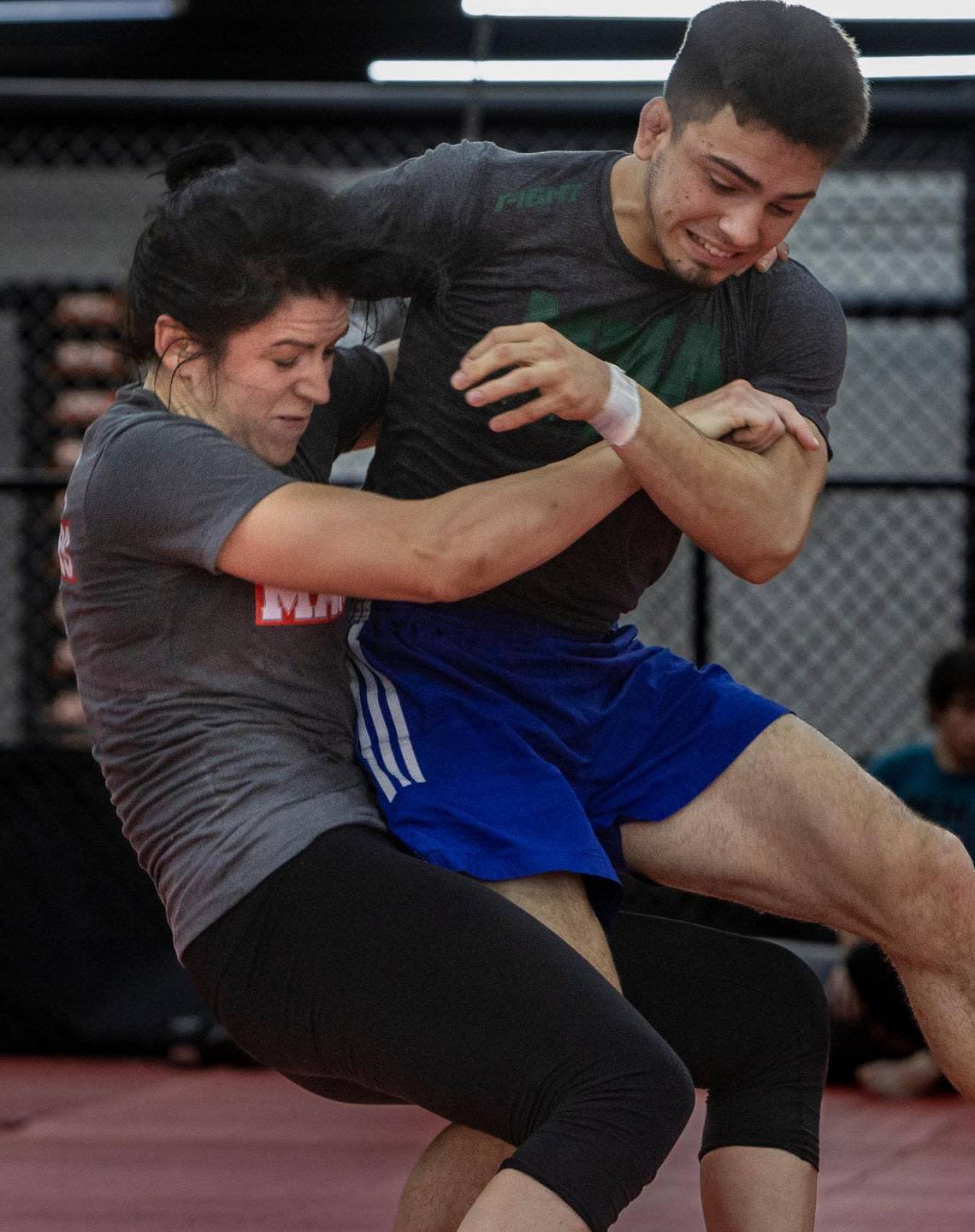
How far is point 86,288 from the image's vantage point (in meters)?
5.57

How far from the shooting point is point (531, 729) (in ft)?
6.78

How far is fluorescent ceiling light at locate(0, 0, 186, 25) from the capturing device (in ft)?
16.9

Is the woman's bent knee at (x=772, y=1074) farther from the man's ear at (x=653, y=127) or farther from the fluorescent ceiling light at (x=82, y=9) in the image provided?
the fluorescent ceiling light at (x=82, y=9)

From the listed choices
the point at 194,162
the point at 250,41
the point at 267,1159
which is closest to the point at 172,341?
the point at 194,162

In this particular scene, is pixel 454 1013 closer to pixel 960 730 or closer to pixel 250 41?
pixel 960 730

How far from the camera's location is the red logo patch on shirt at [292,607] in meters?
1.83

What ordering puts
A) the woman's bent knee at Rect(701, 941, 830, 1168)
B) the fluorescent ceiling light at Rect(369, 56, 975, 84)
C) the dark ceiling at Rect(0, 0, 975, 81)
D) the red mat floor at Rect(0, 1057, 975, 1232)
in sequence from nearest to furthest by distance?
the woman's bent knee at Rect(701, 941, 830, 1168) → the red mat floor at Rect(0, 1057, 975, 1232) → the fluorescent ceiling light at Rect(369, 56, 975, 84) → the dark ceiling at Rect(0, 0, 975, 81)

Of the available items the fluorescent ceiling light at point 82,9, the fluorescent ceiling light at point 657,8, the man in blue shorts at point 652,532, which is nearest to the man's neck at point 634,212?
the man in blue shorts at point 652,532

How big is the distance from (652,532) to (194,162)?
29.3 inches

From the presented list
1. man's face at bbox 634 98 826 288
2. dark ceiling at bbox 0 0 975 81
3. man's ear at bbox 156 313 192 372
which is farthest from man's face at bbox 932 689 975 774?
man's ear at bbox 156 313 192 372

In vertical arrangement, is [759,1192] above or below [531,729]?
below

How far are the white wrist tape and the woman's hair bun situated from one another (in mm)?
579

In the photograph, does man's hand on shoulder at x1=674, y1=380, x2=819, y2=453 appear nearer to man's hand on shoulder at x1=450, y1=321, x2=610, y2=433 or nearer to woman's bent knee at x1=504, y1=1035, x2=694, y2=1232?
man's hand on shoulder at x1=450, y1=321, x2=610, y2=433

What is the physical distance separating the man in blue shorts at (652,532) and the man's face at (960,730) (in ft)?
7.33
